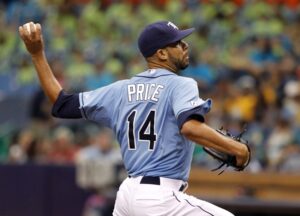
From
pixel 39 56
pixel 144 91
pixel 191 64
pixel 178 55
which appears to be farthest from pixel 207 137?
pixel 191 64

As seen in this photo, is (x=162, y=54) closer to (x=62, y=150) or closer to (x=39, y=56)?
(x=39, y=56)

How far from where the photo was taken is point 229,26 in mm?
15328

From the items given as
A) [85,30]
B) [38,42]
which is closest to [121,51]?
[85,30]

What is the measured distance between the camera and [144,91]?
588 centimetres

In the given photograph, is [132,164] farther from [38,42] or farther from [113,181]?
[113,181]

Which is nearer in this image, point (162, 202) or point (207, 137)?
point (207, 137)

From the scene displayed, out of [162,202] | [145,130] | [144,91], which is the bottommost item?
A: [162,202]

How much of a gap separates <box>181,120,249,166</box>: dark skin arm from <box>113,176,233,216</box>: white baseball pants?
44cm

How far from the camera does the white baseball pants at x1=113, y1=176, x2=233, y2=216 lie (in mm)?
5723

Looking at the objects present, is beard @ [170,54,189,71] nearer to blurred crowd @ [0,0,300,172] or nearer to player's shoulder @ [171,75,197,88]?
player's shoulder @ [171,75,197,88]

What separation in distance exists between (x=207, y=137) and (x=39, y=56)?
1.45m

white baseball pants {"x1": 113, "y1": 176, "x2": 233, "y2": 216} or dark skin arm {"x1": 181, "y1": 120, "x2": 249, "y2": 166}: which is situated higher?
dark skin arm {"x1": 181, "y1": 120, "x2": 249, "y2": 166}

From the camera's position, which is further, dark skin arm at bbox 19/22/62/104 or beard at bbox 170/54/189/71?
dark skin arm at bbox 19/22/62/104

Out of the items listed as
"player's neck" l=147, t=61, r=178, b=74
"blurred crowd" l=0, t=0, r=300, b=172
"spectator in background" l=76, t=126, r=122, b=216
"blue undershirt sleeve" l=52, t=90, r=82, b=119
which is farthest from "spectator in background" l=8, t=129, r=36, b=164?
"player's neck" l=147, t=61, r=178, b=74
